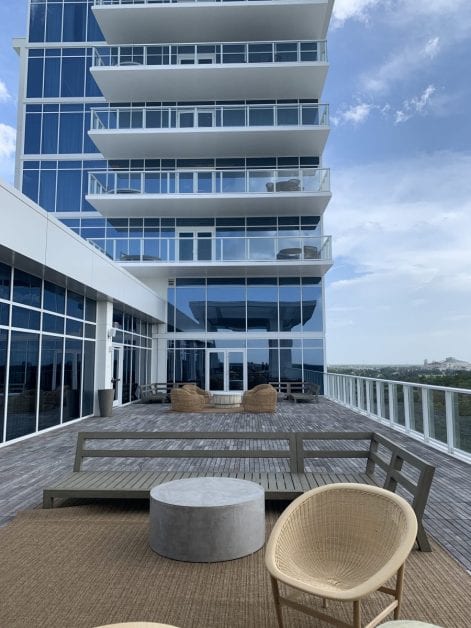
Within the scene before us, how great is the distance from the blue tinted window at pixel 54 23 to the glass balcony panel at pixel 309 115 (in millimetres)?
14881

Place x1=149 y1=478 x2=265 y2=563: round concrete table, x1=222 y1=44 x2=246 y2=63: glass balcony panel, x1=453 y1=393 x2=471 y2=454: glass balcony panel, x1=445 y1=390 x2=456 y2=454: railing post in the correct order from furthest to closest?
1. x1=222 y1=44 x2=246 y2=63: glass balcony panel
2. x1=445 y1=390 x2=456 y2=454: railing post
3. x1=453 y1=393 x2=471 y2=454: glass balcony panel
4. x1=149 y1=478 x2=265 y2=563: round concrete table

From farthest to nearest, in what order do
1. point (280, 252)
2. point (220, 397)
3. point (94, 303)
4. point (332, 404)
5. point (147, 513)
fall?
1. point (280, 252)
2. point (332, 404)
3. point (220, 397)
4. point (94, 303)
5. point (147, 513)

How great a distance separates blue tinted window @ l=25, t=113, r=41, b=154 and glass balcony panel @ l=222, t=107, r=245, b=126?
34.6 ft

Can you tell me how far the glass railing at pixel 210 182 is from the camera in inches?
820

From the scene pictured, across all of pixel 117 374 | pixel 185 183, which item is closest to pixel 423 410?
pixel 117 374

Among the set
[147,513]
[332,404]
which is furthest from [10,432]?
[332,404]

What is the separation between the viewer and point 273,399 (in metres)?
15.4

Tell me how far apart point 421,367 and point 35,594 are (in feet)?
91.5

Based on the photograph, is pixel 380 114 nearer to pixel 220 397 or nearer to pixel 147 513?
pixel 220 397

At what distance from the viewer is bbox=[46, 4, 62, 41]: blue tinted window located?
26109 millimetres

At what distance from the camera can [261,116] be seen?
71.2ft

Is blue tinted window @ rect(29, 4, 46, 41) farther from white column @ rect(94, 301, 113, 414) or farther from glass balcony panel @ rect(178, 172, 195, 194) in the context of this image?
white column @ rect(94, 301, 113, 414)

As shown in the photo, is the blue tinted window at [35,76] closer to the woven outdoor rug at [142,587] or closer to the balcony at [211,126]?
the balcony at [211,126]

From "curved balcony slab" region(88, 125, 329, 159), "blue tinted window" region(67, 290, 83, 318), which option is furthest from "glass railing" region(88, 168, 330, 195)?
"blue tinted window" region(67, 290, 83, 318)
